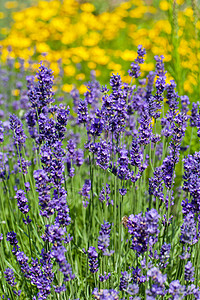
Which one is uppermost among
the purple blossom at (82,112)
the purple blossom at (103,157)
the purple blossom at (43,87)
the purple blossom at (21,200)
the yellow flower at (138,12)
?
the yellow flower at (138,12)

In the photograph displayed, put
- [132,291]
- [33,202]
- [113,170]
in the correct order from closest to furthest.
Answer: [132,291]
[113,170]
[33,202]

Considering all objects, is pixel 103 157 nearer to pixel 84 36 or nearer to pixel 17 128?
pixel 17 128

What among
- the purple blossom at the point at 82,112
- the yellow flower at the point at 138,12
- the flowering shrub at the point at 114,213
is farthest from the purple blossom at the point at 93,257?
the yellow flower at the point at 138,12

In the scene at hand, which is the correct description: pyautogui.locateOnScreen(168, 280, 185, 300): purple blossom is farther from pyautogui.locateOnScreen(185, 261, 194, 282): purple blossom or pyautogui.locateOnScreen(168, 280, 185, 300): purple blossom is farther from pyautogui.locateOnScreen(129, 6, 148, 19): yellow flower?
pyautogui.locateOnScreen(129, 6, 148, 19): yellow flower

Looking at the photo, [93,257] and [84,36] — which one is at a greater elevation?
[84,36]

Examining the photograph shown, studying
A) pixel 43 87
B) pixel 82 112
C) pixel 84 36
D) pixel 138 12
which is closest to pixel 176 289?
pixel 82 112

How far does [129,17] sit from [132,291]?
8.61m

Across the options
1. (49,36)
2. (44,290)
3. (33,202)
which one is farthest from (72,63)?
(44,290)

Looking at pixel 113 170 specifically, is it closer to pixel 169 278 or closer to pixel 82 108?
pixel 82 108

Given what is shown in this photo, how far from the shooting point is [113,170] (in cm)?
222

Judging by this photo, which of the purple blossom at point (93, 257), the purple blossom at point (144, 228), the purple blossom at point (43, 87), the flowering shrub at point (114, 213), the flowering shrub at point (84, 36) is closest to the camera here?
the purple blossom at point (144, 228)

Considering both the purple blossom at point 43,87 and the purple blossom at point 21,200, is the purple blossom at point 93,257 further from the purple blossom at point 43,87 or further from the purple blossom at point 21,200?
the purple blossom at point 43,87

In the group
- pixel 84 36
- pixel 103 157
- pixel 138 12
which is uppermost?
pixel 138 12

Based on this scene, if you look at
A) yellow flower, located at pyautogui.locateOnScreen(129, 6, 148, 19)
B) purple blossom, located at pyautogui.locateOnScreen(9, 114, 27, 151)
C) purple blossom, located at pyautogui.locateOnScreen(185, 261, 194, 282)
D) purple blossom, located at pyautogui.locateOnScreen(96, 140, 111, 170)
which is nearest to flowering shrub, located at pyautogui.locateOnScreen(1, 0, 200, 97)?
yellow flower, located at pyautogui.locateOnScreen(129, 6, 148, 19)
